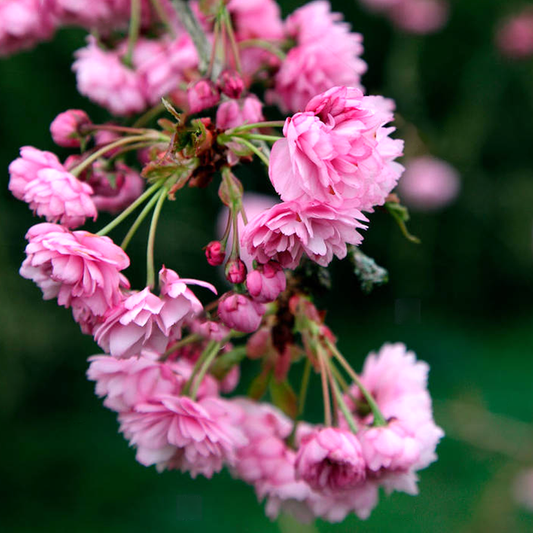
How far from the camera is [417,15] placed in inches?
118

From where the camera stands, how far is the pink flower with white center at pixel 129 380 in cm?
69

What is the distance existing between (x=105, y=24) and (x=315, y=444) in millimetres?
717

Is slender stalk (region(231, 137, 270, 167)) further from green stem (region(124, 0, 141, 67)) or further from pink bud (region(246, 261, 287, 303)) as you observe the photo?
green stem (region(124, 0, 141, 67))

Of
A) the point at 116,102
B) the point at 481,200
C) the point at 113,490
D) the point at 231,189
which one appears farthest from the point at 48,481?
the point at 481,200

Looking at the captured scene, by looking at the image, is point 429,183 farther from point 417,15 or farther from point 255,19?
point 255,19

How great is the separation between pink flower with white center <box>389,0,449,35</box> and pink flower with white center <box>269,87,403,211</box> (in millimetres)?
2707

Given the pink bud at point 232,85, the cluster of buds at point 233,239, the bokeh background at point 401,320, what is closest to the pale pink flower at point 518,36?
the bokeh background at point 401,320

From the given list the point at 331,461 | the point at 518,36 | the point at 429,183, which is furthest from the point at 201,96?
the point at 518,36

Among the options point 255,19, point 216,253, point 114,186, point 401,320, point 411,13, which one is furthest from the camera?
point 401,320

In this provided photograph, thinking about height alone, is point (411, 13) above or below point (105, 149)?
above

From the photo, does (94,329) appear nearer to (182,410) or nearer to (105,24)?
(182,410)

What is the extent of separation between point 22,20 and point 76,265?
605 mm

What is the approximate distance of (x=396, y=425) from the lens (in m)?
0.72

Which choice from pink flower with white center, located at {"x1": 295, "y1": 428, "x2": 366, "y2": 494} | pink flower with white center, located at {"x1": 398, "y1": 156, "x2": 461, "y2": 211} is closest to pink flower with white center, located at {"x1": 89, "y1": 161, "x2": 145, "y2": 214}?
pink flower with white center, located at {"x1": 295, "y1": 428, "x2": 366, "y2": 494}
